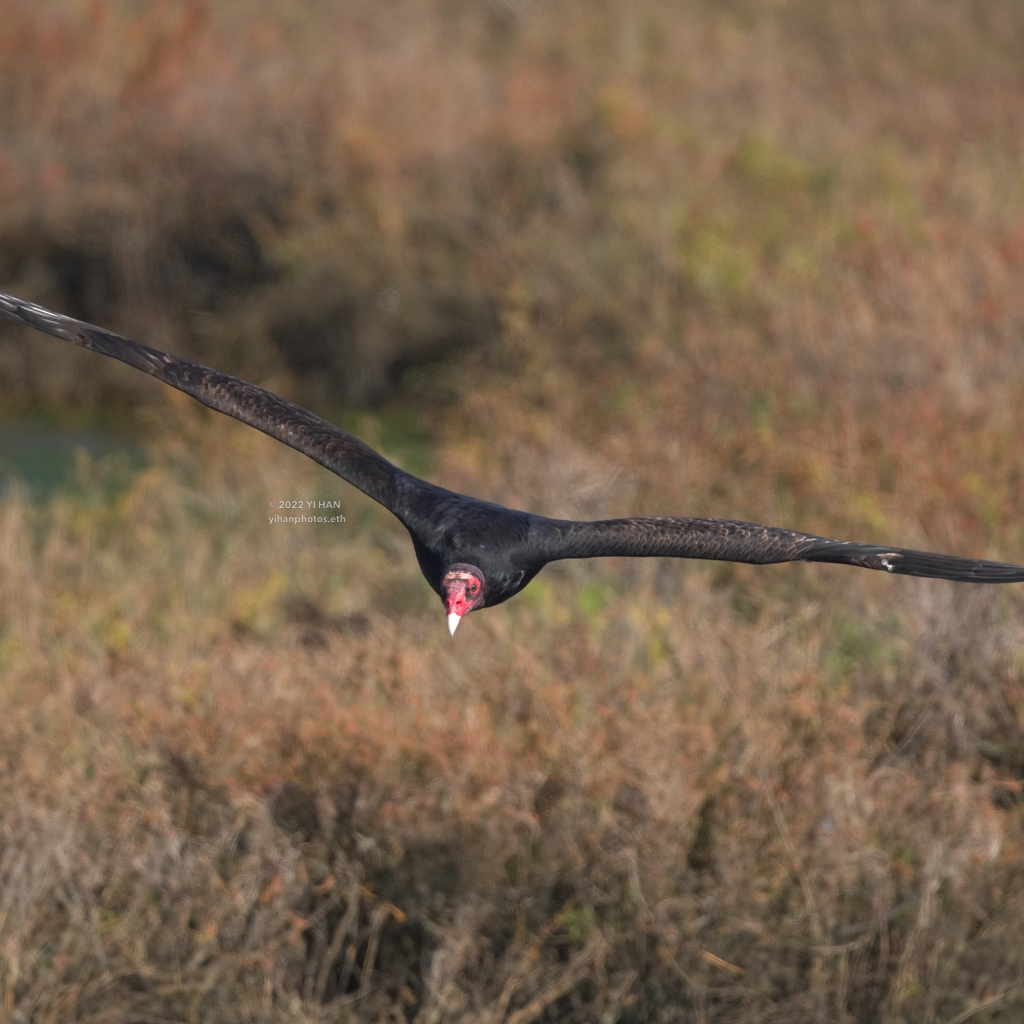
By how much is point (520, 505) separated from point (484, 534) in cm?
439

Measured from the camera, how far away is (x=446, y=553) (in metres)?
4.68

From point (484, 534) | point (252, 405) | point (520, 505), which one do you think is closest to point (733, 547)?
point (484, 534)

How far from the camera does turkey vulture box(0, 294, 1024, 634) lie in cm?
460

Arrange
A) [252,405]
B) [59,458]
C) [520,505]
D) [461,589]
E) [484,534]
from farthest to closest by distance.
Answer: [59,458]
[520,505]
[252,405]
[484,534]
[461,589]

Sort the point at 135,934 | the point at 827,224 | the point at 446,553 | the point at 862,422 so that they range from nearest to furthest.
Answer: the point at 446,553 < the point at 135,934 < the point at 862,422 < the point at 827,224

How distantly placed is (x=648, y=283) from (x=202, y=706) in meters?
6.31

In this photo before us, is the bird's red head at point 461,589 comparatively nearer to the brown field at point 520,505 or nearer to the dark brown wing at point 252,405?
the dark brown wing at point 252,405

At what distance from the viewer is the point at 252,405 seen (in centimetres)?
489

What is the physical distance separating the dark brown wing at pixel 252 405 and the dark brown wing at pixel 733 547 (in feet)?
1.78

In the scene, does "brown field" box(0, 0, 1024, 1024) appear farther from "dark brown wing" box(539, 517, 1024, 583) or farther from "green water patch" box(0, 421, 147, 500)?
"dark brown wing" box(539, 517, 1024, 583)

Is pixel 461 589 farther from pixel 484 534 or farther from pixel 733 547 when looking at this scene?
pixel 733 547

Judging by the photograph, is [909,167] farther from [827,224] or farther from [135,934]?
[135,934]

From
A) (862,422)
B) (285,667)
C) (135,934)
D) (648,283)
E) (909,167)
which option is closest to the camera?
(135,934)

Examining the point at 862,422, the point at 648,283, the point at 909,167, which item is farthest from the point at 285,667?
the point at 909,167
